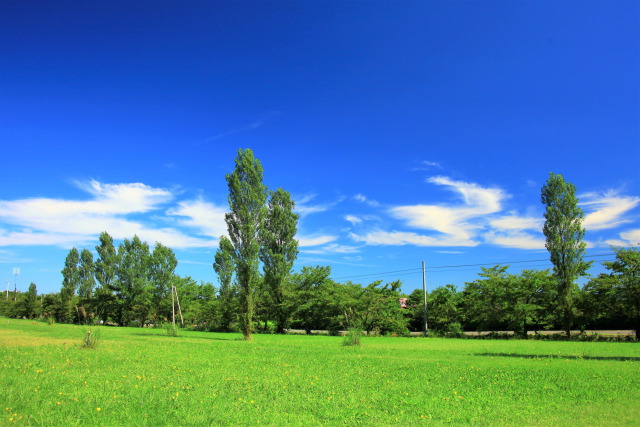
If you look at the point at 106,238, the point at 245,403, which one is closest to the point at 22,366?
the point at 245,403

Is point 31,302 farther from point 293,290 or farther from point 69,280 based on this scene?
point 293,290

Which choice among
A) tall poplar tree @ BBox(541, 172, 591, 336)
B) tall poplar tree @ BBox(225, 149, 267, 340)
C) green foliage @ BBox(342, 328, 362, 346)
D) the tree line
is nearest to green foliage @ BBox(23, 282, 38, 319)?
the tree line

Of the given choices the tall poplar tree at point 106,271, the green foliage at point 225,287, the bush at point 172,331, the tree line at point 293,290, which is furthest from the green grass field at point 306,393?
the tall poplar tree at point 106,271

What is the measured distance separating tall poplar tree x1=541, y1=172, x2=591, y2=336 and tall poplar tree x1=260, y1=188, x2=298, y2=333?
23700 millimetres

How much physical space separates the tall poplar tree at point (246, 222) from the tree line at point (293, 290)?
0.25ft

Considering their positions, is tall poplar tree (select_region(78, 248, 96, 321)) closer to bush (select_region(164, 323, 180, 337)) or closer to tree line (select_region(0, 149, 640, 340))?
tree line (select_region(0, 149, 640, 340))

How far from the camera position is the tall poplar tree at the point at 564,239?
2900 centimetres

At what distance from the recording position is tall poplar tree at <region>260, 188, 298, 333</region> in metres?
40.0

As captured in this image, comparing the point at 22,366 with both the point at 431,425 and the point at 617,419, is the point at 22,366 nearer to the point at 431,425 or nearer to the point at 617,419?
the point at 431,425

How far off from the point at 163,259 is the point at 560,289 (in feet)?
156

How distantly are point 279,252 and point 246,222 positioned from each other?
12.3 meters

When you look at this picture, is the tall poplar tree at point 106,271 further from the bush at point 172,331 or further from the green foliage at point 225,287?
the bush at point 172,331

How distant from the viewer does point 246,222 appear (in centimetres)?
2905

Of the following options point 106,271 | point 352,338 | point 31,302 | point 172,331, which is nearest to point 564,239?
point 352,338
